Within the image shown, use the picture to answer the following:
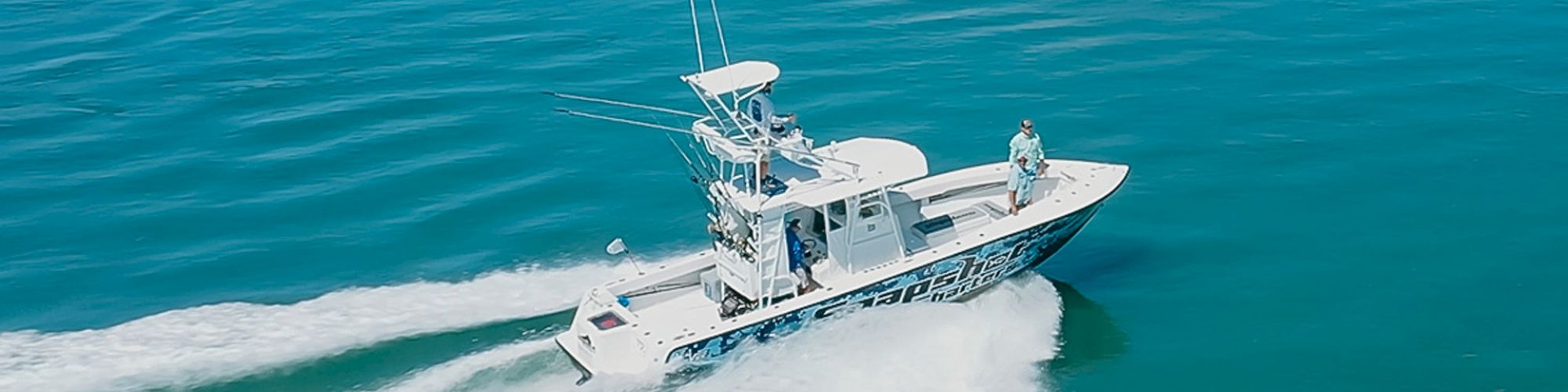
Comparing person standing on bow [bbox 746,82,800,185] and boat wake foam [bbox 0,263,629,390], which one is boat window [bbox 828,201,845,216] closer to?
person standing on bow [bbox 746,82,800,185]

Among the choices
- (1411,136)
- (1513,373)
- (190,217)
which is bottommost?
(1513,373)

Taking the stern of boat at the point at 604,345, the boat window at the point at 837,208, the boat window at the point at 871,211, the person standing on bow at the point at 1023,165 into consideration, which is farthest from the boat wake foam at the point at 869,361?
the person standing on bow at the point at 1023,165

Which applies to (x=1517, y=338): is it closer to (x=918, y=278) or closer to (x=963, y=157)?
(x=918, y=278)

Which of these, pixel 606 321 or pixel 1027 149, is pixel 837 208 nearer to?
pixel 1027 149

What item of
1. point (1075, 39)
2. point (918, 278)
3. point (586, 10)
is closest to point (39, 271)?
point (918, 278)

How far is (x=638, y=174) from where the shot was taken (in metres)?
26.2

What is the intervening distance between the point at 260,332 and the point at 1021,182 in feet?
34.2

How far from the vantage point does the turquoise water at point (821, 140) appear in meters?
18.5

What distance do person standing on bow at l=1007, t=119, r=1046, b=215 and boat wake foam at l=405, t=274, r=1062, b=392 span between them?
154 centimetres

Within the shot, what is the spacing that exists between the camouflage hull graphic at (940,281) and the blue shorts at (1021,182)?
579 mm

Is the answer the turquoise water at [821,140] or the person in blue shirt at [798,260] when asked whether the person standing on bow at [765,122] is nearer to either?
the person in blue shirt at [798,260]

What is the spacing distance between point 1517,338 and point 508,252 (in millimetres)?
14206

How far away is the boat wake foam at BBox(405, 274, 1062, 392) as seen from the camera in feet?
57.4

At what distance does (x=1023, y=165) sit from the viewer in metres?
19.3
